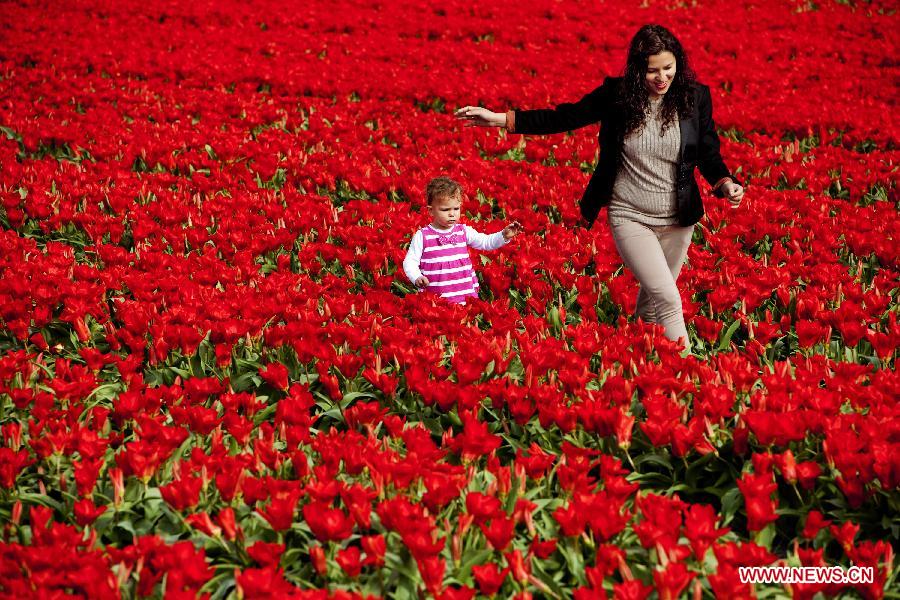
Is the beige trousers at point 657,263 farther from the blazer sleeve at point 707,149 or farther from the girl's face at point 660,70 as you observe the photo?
the girl's face at point 660,70

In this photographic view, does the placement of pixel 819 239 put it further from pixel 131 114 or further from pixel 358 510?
pixel 131 114

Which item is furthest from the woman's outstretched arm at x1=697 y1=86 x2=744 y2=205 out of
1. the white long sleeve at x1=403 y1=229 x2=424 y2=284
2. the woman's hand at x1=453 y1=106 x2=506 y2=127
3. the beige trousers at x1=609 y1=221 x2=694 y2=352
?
the white long sleeve at x1=403 y1=229 x2=424 y2=284

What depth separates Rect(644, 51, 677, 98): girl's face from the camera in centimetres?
391

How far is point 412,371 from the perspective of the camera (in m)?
3.43

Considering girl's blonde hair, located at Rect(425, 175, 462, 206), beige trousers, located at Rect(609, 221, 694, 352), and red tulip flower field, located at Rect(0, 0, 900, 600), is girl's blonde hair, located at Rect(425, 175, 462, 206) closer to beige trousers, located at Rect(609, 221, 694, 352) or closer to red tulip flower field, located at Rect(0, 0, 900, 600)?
red tulip flower field, located at Rect(0, 0, 900, 600)

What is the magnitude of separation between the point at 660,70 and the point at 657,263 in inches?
35.5

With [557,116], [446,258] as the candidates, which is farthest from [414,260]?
[557,116]

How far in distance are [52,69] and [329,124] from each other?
3932mm

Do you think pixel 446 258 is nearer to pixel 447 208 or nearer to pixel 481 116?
pixel 447 208

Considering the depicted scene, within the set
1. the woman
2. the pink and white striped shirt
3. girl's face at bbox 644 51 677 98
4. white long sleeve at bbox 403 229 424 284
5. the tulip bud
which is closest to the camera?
the tulip bud

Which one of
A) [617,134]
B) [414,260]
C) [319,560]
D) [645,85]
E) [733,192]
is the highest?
[645,85]

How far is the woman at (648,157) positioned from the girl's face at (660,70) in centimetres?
2

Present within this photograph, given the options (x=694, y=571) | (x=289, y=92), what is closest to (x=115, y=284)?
(x=694, y=571)

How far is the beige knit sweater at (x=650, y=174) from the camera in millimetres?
4137
